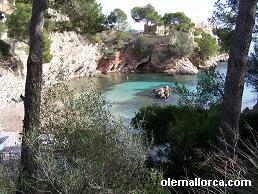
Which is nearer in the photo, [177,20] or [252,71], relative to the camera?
[252,71]

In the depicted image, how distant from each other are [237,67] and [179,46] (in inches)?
1978

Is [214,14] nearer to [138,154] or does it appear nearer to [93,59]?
[138,154]

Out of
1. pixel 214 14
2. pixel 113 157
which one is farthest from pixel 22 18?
pixel 113 157

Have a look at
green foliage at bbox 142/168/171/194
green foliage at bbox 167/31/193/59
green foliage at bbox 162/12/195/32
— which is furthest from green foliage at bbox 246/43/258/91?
green foliage at bbox 162/12/195/32

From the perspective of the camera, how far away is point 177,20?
68.6m

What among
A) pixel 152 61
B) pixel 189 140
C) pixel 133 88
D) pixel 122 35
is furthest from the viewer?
pixel 152 61

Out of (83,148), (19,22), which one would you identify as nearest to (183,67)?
(19,22)

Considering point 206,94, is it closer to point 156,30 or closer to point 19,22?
point 19,22

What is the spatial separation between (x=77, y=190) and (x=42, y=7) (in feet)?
13.1

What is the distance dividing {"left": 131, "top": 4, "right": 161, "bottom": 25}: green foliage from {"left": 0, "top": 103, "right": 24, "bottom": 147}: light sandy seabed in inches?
1560

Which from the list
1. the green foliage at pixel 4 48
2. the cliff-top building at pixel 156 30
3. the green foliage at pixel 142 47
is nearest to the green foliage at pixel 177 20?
the cliff-top building at pixel 156 30

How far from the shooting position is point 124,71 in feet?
193

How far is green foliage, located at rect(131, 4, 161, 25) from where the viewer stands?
6431cm

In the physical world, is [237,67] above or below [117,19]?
below
